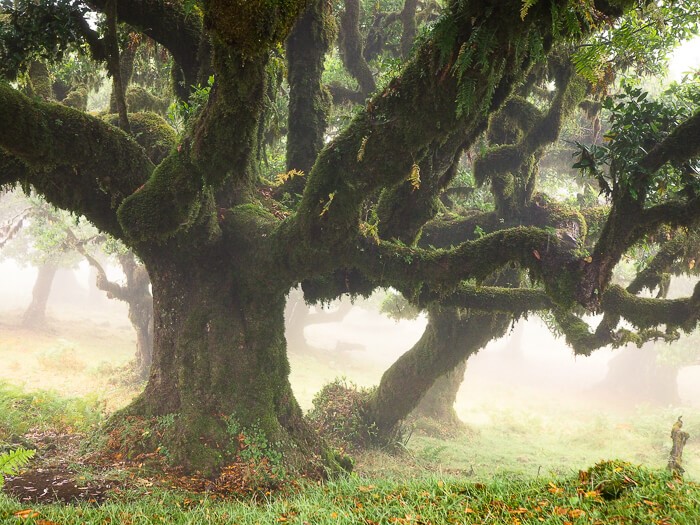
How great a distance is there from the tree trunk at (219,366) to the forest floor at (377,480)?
947 millimetres

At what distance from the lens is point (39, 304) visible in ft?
98.2

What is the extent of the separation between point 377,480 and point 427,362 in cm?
636

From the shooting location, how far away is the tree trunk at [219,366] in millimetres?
7281

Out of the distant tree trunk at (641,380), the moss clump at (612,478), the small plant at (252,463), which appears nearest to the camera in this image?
the moss clump at (612,478)

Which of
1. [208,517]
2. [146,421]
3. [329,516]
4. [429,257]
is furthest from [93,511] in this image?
[429,257]

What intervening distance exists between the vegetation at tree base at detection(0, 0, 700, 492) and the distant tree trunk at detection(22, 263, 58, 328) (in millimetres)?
26680

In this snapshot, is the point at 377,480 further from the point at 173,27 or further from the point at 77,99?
the point at 77,99

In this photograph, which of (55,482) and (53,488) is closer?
(53,488)

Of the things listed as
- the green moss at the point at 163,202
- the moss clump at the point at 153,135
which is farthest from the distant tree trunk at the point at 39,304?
the green moss at the point at 163,202

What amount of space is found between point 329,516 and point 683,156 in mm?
6386

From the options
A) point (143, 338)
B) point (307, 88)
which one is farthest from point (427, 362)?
point (143, 338)

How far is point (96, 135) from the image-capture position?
6.07m

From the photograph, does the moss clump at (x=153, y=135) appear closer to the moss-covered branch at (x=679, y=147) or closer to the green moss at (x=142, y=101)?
the green moss at (x=142, y=101)

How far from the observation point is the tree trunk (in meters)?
7.28
